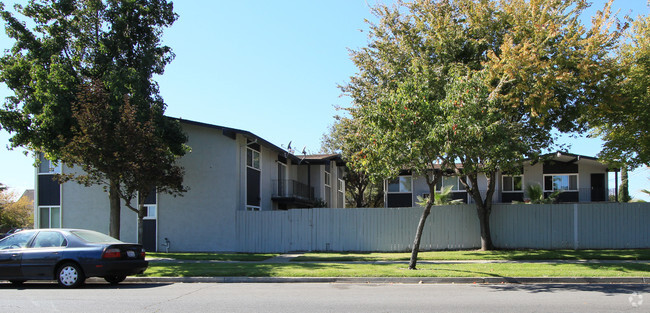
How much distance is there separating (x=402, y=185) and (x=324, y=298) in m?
29.3

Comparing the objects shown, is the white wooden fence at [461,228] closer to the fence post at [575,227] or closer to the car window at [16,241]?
the fence post at [575,227]

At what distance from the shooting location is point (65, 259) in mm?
12078

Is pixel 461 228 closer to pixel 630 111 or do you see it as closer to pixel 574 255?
pixel 574 255

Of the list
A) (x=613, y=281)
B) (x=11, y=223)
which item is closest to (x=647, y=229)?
(x=613, y=281)

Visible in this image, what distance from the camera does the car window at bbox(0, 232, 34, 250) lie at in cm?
1260

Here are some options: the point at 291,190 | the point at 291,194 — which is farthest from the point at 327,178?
the point at 291,194

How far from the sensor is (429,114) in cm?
1348

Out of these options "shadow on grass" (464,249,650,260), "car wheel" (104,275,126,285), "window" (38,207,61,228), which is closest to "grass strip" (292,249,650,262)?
"shadow on grass" (464,249,650,260)

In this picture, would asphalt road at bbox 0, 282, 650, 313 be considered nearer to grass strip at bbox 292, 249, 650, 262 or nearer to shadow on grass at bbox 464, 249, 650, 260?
grass strip at bbox 292, 249, 650, 262

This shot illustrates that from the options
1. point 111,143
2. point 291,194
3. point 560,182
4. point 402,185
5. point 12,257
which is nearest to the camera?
point 12,257

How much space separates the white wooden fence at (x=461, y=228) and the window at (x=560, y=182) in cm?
1568

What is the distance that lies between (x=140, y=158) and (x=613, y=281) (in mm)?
14506

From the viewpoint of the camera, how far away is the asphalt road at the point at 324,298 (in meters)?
9.04

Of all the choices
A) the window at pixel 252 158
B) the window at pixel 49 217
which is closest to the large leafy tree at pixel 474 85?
the window at pixel 252 158
